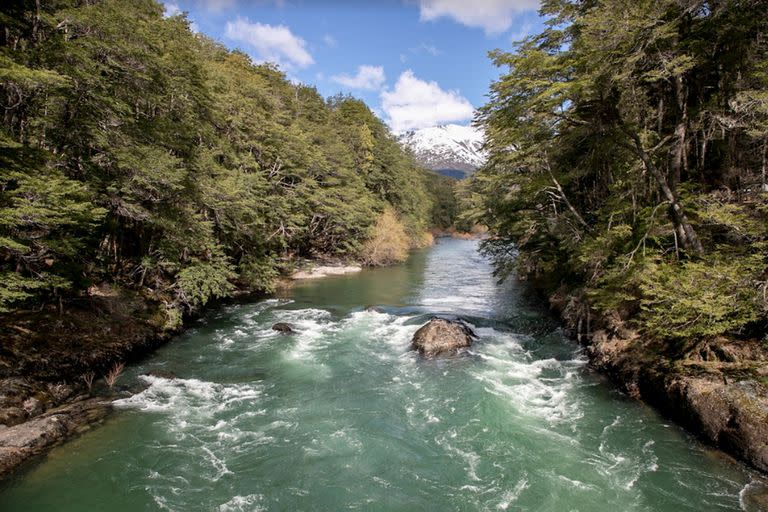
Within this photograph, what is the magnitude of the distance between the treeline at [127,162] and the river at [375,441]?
3710 millimetres

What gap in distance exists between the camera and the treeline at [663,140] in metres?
8.59

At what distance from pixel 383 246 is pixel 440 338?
2250 centimetres

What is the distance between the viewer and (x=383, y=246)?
3625cm

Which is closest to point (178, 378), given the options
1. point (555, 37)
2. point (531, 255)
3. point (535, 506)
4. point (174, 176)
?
point (174, 176)

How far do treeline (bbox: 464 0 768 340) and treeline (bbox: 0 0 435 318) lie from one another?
11376 millimetres

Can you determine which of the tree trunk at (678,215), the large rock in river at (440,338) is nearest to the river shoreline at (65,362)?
the large rock in river at (440,338)

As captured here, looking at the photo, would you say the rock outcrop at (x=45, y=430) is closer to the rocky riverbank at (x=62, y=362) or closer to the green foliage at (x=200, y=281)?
the rocky riverbank at (x=62, y=362)

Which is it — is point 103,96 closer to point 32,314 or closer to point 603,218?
point 32,314

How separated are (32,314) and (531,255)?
1859cm

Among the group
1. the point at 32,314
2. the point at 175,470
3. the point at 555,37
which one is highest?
the point at 555,37

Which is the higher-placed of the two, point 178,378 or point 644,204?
point 644,204

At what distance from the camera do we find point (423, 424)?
30.5ft

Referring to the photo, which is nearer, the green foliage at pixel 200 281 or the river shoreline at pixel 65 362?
the river shoreline at pixel 65 362

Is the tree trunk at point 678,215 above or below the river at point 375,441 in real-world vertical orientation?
above
